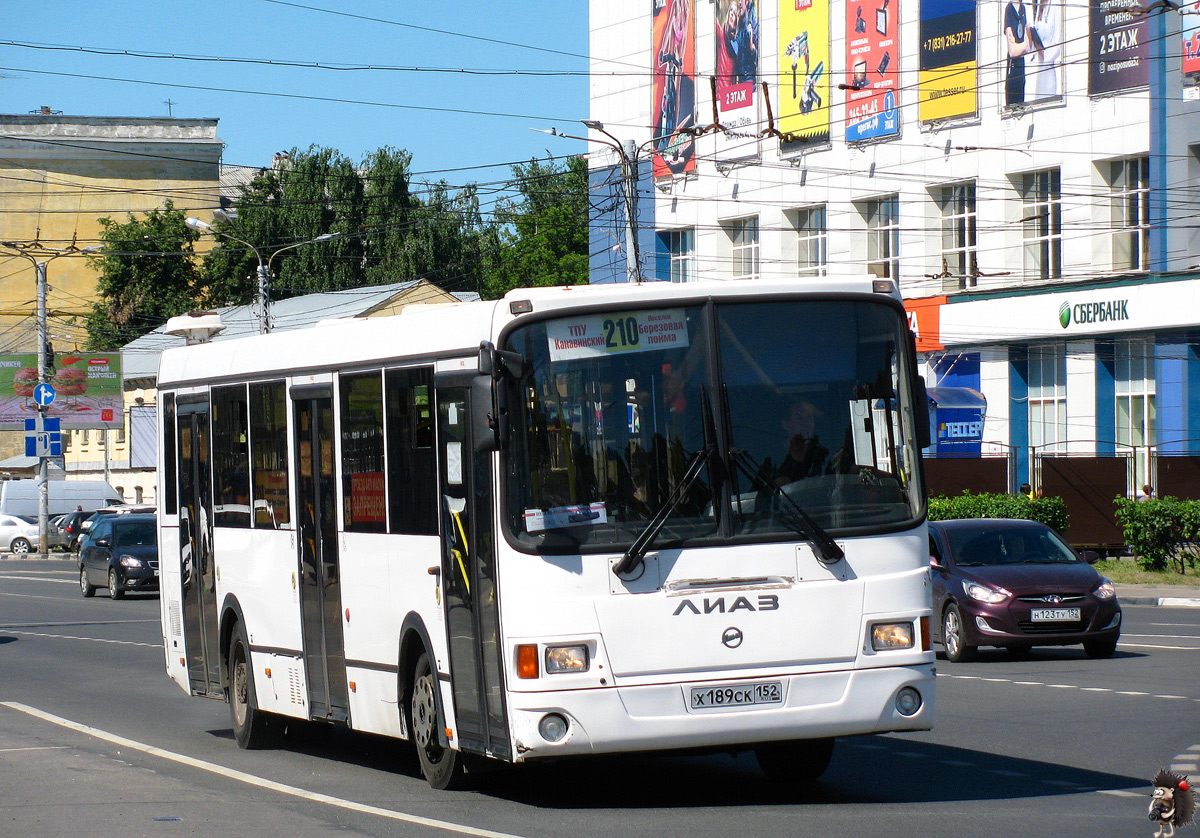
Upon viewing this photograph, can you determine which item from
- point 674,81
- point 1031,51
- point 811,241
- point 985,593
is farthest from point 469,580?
point 674,81

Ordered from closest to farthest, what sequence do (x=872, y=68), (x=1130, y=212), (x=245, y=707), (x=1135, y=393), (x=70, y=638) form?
(x=245, y=707) < (x=70, y=638) < (x=1135, y=393) < (x=1130, y=212) < (x=872, y=68)

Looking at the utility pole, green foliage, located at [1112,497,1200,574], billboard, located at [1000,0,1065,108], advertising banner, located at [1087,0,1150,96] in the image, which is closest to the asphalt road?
green foliage, located at [1112,497,1200,574]

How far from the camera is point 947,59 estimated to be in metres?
47.3

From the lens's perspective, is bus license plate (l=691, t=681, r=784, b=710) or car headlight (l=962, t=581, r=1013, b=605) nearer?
bus license plate (l=691, t=681, r=784, b=710)

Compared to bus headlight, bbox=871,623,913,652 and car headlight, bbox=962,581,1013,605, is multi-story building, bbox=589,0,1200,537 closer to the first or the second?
car headlight, bbox=962,581,1013,605

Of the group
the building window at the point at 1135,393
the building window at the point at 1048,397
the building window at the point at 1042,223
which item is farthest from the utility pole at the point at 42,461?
the building window at the point at 1135,393

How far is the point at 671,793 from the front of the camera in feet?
31.2

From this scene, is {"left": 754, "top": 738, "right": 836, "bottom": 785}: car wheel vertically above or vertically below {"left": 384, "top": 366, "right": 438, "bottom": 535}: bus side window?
below

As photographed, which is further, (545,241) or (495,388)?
(545,241)

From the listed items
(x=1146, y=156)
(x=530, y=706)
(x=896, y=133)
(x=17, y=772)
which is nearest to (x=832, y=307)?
(x=530, y=706)

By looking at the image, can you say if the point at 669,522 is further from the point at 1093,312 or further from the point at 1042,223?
the point at 1042,223

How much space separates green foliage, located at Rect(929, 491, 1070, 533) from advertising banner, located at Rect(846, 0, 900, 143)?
16.3 meters

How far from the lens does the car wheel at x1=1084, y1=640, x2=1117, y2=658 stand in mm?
17797

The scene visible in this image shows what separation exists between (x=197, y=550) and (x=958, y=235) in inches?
Result: 1499
